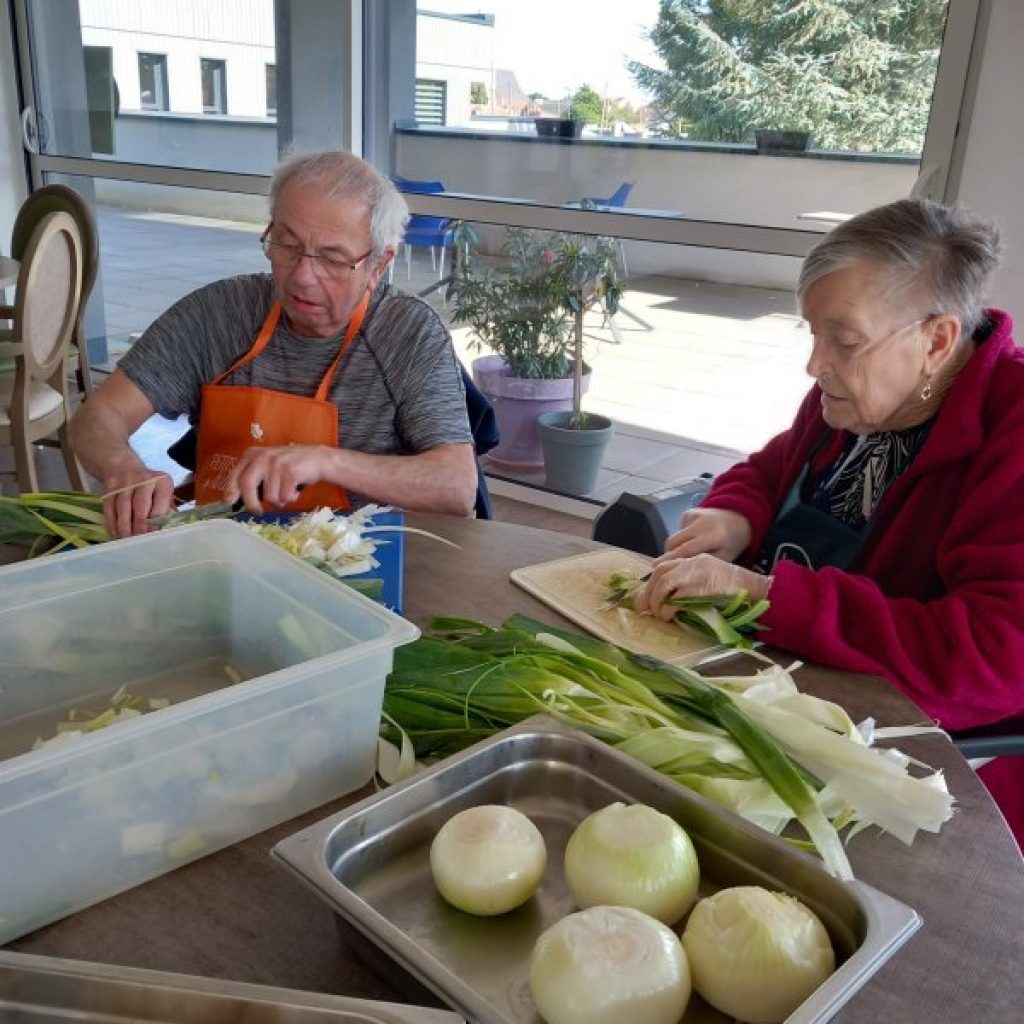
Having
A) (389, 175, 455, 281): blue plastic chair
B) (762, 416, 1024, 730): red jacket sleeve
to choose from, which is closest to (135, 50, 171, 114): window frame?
(389, 175, 455, 281): blue plastic chair

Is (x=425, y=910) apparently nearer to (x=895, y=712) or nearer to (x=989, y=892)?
(x=989, y=892)

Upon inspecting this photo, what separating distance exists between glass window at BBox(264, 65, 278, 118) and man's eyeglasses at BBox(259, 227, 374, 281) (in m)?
3.00

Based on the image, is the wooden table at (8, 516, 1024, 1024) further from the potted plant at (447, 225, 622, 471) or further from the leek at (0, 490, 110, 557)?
the potted plant at (447, 225, 622, 471)

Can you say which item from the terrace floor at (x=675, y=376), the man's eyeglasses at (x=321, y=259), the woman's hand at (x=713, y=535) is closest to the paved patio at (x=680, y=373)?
the terrace floor at (x=675, y=376)

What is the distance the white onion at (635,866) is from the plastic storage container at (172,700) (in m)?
0.26

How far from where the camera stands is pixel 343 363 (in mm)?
2111

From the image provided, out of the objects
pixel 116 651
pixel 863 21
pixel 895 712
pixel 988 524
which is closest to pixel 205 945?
pixel 116 651

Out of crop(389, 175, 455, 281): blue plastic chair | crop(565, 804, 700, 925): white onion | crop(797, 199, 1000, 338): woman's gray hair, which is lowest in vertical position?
crop(565, 804, 700, 925): white onion

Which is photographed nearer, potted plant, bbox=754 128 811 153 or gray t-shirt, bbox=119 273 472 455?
gray t-shirt, bbox=119 273 472 455

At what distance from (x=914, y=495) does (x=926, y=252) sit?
0.37 metres

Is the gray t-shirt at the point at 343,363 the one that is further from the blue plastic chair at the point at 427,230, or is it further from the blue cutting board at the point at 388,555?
the blue plastic chair at the point at 427,230

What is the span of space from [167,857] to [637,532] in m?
1.72

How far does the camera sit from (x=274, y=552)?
114 centimetres

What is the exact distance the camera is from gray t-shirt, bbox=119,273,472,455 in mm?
2084
